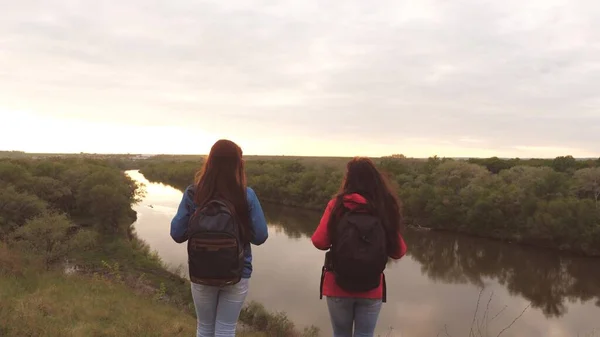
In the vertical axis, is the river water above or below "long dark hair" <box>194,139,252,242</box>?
below

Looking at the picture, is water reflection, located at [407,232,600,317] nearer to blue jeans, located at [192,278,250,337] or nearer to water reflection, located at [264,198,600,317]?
water reflection, located at [264,198,600,317]

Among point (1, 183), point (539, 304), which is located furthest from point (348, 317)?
point (1, 183)

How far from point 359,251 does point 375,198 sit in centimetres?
36

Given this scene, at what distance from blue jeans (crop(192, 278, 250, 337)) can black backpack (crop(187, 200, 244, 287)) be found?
15 centimetres

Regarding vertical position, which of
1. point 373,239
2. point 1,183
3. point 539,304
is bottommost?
point 539,304

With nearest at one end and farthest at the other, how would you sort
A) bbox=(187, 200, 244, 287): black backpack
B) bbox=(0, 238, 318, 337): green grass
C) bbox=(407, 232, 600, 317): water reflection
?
bbox=(187, 200, 244, 287): black backpack → bbox=(0, 238, 318, 337): green grass → bbox=(407, 232, 600, 317): water reflection

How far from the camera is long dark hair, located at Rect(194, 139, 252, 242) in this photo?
8.19 ft

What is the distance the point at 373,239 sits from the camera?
2.41m

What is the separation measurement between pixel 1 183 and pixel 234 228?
96.5ft

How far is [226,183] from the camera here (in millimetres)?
2518

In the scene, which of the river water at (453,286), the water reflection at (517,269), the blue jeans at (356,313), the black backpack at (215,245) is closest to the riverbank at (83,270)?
the river water at (453,286)

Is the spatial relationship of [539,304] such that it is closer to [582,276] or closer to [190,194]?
[582,276]

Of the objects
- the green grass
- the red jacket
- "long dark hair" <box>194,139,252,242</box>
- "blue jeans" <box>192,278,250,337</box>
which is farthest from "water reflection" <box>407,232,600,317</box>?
"long dark hair" <box>194,139,252,242</box>

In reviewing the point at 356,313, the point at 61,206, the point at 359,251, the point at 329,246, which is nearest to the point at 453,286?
the point at 356,313
